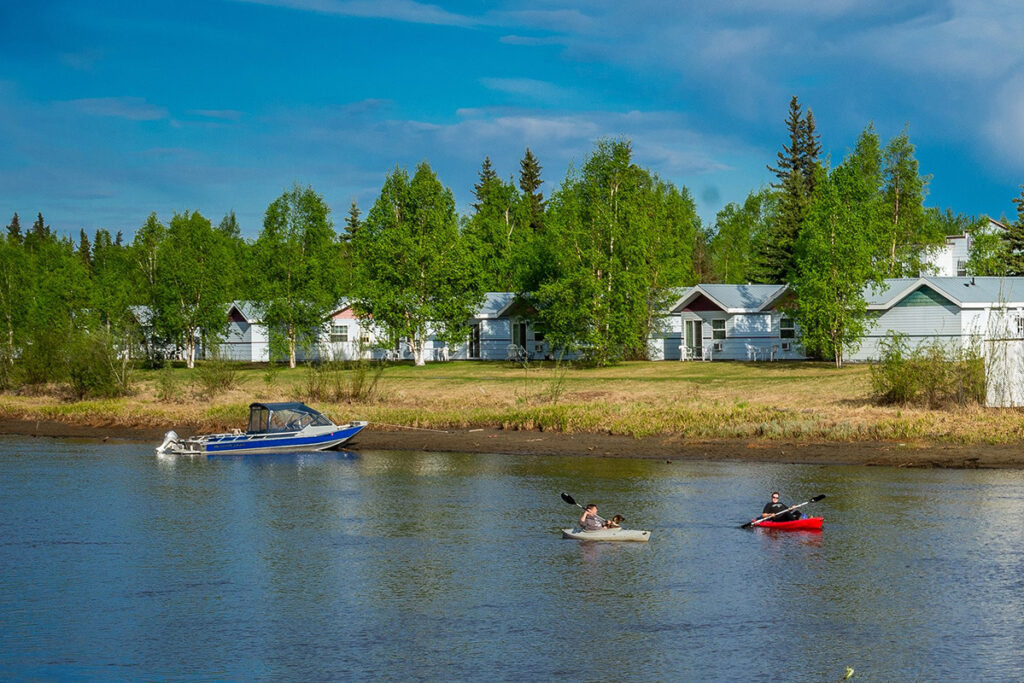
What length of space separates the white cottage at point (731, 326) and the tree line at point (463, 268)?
1.66m

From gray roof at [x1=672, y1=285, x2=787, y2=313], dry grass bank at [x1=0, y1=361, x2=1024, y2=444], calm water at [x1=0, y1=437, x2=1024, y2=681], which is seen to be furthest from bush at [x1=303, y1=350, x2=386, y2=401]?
gray roof at [x1=672, y1=285, x2=787, y2=313]

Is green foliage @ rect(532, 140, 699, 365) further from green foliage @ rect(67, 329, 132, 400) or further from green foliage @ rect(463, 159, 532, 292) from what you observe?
green foliage @ rect(67, 329, 132, 400)

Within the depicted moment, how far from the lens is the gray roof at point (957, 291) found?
5609 cm

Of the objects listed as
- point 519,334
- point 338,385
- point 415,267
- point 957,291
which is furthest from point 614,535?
point 519,334

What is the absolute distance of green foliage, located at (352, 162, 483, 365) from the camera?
71.2 m

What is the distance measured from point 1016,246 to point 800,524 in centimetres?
6868

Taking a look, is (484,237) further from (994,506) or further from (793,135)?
(994,506)

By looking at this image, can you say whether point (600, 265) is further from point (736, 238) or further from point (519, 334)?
point (736, 238)

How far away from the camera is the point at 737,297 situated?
6744 cm

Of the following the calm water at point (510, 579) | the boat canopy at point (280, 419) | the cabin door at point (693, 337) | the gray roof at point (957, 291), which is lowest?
the calm water at point (510, 579)

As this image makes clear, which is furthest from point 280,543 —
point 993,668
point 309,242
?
point 309,242

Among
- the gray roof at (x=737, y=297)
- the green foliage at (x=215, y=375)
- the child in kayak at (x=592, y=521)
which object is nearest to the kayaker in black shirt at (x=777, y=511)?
the child in kayak at (x=592, y=521)

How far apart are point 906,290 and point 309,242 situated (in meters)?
39.4

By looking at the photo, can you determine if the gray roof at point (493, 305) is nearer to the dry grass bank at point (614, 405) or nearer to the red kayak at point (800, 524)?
the dry grass bank at point (614, 405)
